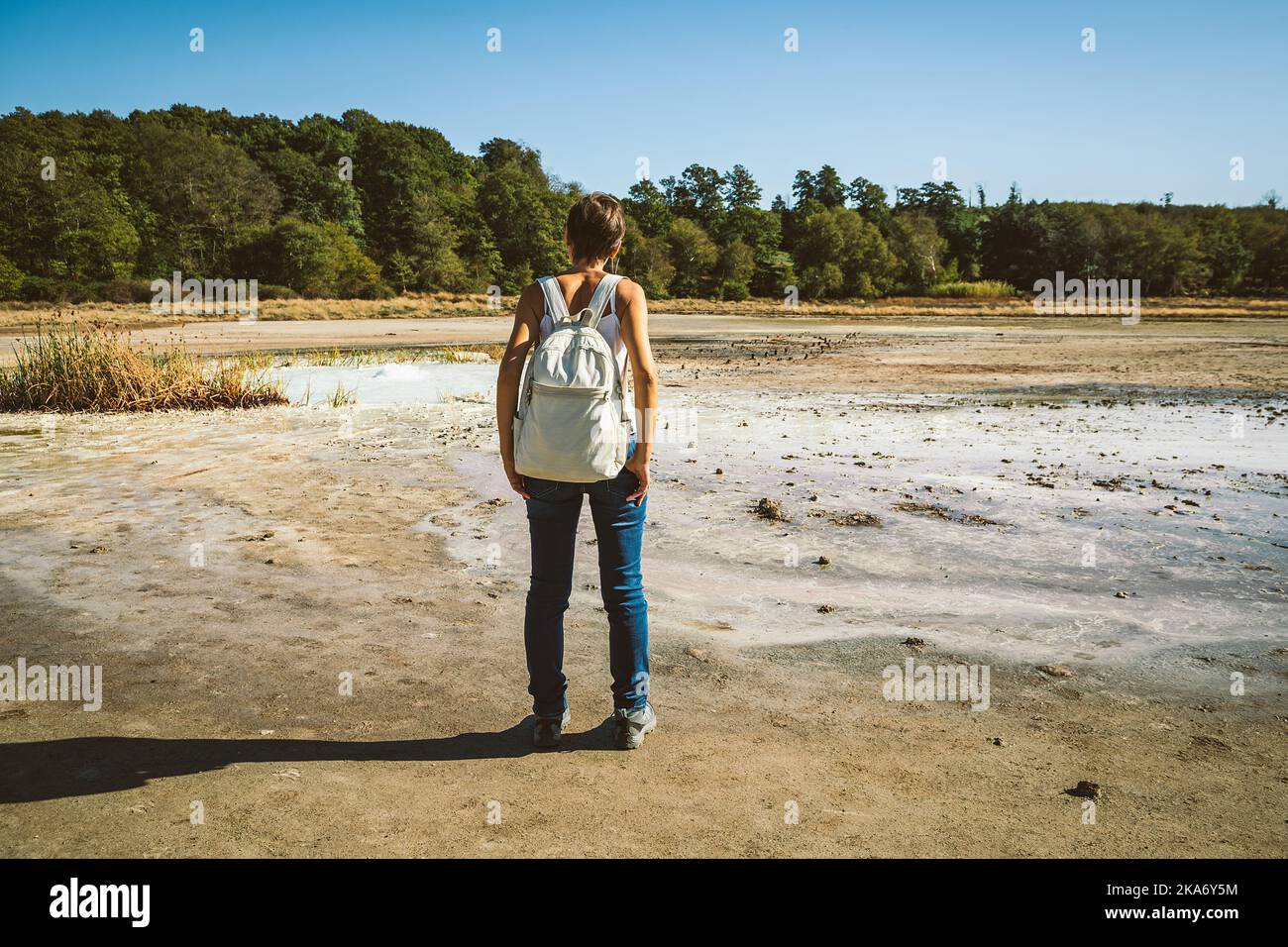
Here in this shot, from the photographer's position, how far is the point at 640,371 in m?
3.27

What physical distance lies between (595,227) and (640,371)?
57cm

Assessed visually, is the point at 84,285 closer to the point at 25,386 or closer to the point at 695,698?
the point at 25,386

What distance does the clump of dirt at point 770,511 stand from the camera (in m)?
7.21

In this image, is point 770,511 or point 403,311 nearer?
point 770,511

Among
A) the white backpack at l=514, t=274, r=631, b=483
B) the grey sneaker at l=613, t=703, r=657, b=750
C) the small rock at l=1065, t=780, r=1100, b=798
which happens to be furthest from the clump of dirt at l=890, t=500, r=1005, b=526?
the white backpack at l=514, t=274, r=631, b=483

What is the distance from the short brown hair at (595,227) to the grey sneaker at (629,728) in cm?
175

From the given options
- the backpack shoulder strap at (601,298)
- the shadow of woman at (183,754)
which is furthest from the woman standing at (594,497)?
the shadow of woman at (183,754)

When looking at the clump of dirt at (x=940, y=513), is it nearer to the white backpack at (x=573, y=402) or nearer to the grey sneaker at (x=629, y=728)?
the grey sneaker at (x=629, y=728)

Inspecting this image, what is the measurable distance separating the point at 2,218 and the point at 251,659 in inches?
3439

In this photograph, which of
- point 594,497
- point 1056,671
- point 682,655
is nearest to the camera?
point 594,497

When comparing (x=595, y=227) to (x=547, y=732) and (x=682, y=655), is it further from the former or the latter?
(x=682, y=655)

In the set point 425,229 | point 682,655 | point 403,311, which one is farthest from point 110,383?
point 425,229

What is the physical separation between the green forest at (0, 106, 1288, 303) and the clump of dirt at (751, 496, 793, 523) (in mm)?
71000
